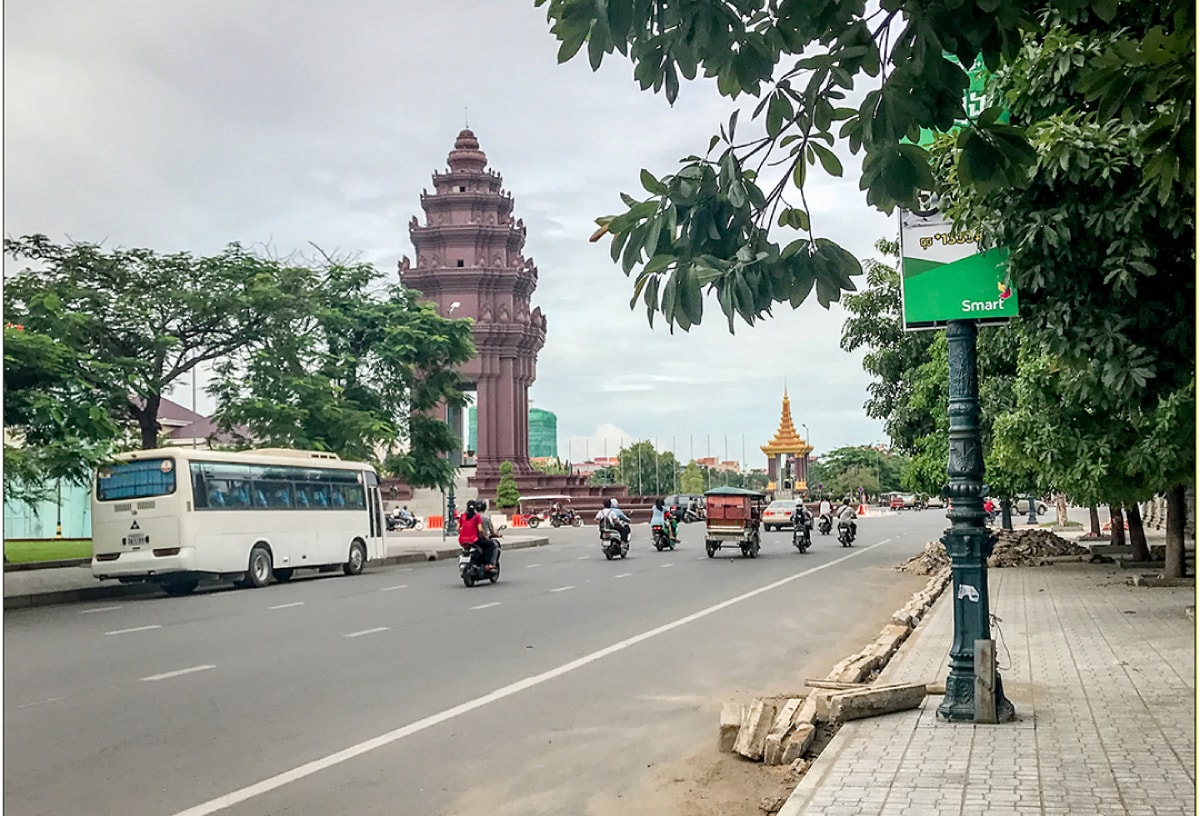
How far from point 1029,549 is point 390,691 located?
18204 millimetres

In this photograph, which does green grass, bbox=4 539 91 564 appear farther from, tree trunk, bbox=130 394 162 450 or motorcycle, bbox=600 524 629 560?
motorcycle, bbox=600 524 629 560

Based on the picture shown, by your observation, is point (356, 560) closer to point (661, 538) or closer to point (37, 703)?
point (661, 538)

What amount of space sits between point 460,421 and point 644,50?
31.6m

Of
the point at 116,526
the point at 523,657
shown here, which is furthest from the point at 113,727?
the point at 116,526

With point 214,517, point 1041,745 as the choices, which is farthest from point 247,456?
point 1041,745

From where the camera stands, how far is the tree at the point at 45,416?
14281 mm

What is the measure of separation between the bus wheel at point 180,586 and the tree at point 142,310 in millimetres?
2344

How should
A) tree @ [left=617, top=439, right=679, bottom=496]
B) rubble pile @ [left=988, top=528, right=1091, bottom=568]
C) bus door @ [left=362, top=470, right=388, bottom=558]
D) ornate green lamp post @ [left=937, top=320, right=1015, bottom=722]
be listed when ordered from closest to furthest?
ornate green lamp post @ [left=937, top=320, right=1015, bottom=722], rubble pile @ [left=988, top=528, right=1091, bottom=568], bus door @ [left=362, top=470, right=388, bottom=558], tree @ [left=617, top=439, right=679, bottom=496]

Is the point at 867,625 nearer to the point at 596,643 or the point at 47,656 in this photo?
the point at 596,643

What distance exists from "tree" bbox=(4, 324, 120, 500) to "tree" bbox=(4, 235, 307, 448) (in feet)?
1.35

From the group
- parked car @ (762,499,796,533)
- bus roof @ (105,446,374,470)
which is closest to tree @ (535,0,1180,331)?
bus roof @ (105,446,374,470)

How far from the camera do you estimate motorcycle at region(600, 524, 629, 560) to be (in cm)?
2545

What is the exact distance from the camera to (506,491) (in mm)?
54594

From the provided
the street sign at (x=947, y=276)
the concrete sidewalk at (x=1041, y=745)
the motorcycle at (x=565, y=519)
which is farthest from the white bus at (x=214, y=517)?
the motorcycle at (x=565, y=519)
